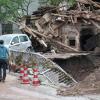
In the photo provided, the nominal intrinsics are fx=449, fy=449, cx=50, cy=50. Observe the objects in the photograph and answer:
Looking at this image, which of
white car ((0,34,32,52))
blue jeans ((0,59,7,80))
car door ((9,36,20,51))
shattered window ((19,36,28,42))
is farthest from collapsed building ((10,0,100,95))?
blue jeans ((0,59,7,80))

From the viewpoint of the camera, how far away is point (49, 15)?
31406 millimetres

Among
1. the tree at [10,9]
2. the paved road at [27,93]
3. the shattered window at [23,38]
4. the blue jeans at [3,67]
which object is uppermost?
the tree at [10,9]

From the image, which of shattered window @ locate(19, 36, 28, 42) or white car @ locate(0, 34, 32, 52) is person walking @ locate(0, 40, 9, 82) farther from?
shattered window @ locate(19, 36, 28, 42)

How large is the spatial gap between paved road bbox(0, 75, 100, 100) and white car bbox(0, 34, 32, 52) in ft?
35.7

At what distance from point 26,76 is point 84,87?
296 centimetres

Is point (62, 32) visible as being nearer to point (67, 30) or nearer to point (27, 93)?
point (67, 30)

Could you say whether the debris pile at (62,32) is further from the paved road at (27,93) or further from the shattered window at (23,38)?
the paved road at (27,93)

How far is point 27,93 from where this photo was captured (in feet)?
51.1

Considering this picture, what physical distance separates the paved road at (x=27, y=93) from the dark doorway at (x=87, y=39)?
12.9 m

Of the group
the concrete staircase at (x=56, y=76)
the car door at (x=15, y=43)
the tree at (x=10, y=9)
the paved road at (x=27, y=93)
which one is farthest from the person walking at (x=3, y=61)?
the tree at (x=10, y=9)

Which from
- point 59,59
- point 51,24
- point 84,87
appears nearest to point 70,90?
point 84,87

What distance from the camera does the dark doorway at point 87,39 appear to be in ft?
100

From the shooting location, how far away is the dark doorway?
100ft

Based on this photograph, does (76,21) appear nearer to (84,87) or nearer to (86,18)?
(86,18)
